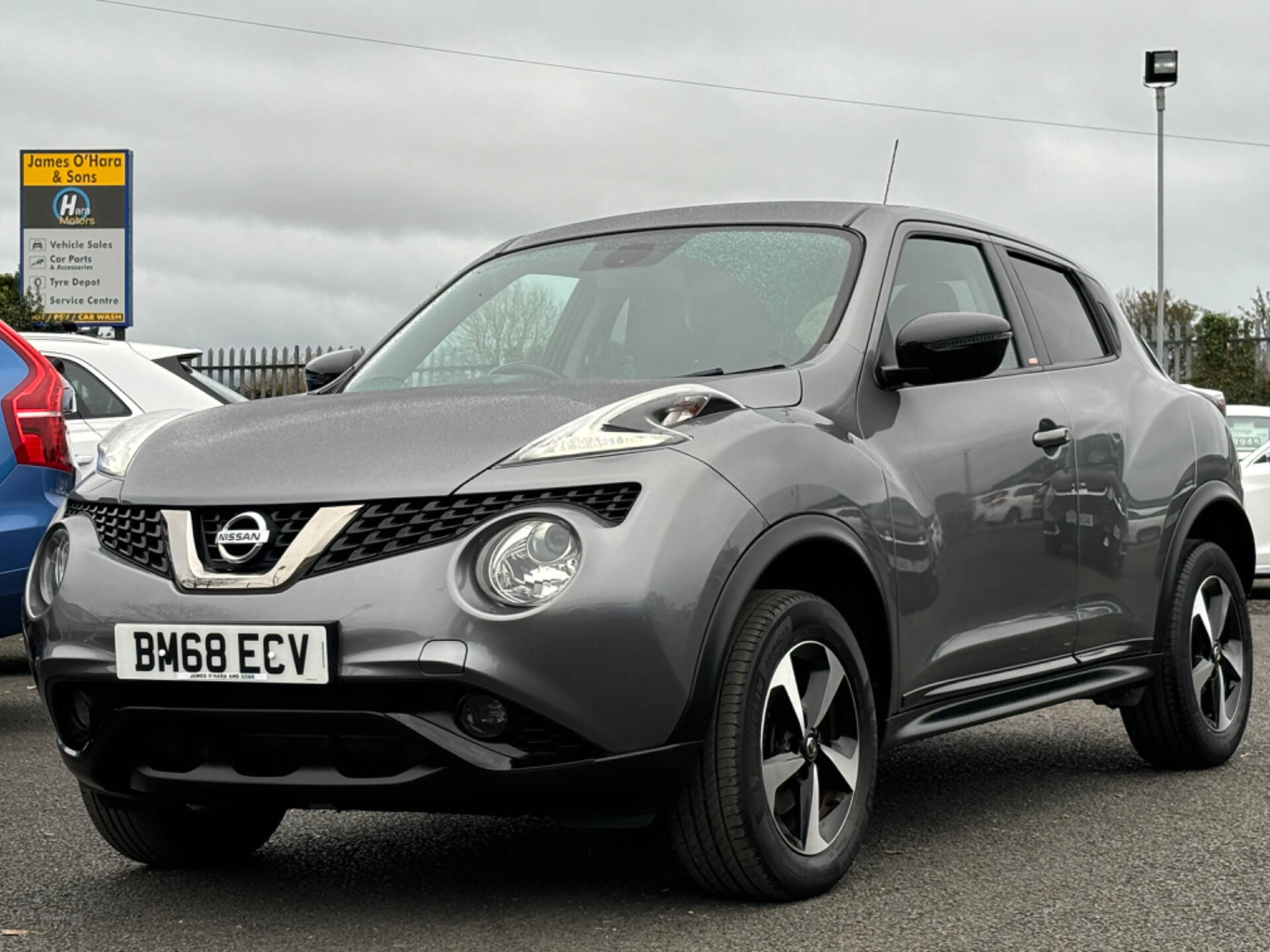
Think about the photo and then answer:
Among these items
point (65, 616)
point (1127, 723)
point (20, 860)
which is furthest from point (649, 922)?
point (1127, 723)

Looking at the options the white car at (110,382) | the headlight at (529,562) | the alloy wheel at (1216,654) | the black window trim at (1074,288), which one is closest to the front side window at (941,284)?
the black window trim at (1074,288)

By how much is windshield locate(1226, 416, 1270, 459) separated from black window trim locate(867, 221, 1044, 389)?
31.9 feet

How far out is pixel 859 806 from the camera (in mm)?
4535

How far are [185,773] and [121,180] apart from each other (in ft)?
84.4

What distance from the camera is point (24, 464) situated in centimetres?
689

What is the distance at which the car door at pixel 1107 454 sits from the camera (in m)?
5.67

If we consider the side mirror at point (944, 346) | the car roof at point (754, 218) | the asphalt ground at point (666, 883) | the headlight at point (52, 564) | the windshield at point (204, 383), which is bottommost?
the asphalt ground at point (666, 883)

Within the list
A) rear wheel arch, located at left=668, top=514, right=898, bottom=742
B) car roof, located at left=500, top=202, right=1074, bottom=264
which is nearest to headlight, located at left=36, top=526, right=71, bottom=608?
rear wheel arch, located at left=668, top=514, right=898, bottom=742

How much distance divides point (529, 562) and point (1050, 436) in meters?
2.14

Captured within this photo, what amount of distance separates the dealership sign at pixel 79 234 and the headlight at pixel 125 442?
2464 cm

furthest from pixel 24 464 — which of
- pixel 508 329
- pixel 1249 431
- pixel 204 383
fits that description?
pixel 1249 431

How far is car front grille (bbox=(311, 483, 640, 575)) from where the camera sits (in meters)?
3.91

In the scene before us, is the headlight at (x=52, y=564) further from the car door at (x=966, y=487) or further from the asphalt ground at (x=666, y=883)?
the car door at (x=966, y=487)

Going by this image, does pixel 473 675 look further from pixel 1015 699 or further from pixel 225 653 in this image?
pixel 1015 699
